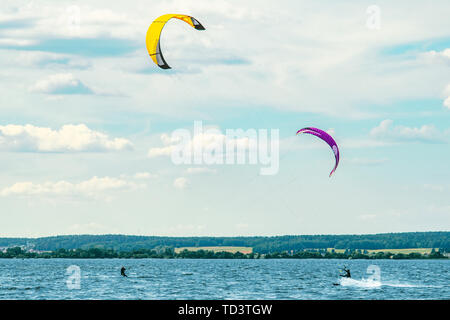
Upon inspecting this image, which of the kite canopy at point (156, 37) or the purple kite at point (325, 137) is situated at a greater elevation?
the kite canopy at point (156, 37)

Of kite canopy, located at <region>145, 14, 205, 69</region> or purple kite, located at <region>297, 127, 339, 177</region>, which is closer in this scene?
kite canopy, located at <region>145, 14, 205, 69</region>

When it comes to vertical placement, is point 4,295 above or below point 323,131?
below

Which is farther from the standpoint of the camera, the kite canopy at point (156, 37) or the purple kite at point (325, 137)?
the purple kite at point (325, 137)

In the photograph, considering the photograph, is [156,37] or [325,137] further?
[325,137]

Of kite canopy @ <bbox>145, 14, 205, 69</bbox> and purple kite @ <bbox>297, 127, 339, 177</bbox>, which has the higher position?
kite canopy @ <bbox>145, 14, 205, 69</bbox>

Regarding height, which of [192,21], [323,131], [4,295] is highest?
[192,21]

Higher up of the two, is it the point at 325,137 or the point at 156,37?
the point at 156,37
